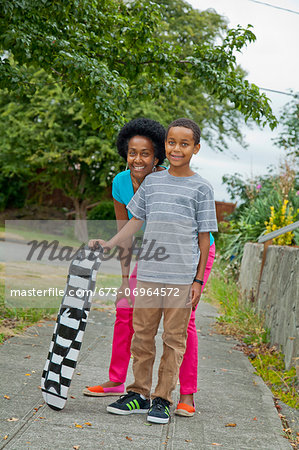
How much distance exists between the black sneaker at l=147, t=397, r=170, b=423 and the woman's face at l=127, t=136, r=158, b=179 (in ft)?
4.42

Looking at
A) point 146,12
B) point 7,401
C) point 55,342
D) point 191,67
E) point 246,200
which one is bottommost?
point 7,401

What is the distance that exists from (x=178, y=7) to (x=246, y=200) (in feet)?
39.1

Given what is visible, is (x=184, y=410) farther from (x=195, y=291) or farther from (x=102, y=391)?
(x=195, y=291)

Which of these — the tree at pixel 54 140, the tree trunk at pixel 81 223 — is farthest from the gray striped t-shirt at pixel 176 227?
the tree at pixel 54 140

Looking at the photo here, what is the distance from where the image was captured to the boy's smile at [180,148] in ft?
10.5

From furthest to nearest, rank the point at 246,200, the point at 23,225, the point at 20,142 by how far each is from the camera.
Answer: the point at 23,225, the point at 20,142, the point at 246,200

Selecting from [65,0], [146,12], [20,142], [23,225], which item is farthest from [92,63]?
[23,225]

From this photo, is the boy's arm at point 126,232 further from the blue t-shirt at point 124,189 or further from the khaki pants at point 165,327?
the khaki pants at point 165,327

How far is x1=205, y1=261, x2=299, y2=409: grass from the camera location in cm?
431

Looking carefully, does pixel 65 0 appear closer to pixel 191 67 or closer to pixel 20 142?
pixel 191 67

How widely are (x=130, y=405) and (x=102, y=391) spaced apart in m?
0.38

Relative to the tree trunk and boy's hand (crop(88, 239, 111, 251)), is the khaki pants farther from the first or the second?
the tree trunk

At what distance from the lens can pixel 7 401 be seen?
323 cm

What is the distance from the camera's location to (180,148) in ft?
10.6
